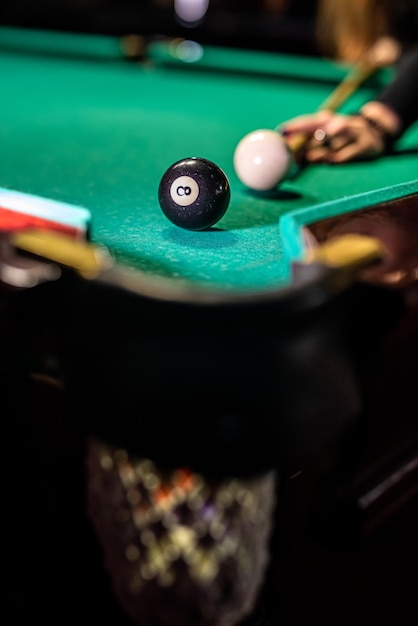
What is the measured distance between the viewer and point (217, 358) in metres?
0.88

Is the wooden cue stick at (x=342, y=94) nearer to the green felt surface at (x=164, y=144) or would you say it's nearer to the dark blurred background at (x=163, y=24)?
the green felt surface at (x=164, y=144)

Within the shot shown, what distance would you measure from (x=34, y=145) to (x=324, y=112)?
82cm

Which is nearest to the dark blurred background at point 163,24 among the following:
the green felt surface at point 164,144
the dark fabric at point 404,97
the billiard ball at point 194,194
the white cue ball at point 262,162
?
the green felt surface at point 164,144

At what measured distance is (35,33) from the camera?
422 cm

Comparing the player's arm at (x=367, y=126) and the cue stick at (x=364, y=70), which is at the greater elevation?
the cue stick at (x=364, y=70)

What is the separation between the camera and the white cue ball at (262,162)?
166cm

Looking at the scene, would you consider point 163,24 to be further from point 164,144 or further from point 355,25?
point 164,144

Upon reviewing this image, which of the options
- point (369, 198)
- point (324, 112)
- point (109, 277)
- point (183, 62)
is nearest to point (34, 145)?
point (324, 112)

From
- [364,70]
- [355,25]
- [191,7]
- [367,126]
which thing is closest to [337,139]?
[367,126]

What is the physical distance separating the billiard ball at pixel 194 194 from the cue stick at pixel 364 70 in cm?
102

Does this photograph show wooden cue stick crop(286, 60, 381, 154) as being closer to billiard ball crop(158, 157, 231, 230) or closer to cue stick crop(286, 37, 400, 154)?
cue stick crop(286, 37, 400, 154)

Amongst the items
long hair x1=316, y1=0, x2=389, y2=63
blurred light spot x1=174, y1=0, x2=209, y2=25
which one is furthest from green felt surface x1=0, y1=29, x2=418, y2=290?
blurred light spot x1=174, y1=0, x2=209, y2=25

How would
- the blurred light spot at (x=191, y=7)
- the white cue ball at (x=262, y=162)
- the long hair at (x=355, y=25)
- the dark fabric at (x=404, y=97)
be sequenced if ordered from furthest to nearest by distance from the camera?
the blurred light spot at (x=191, y=7) → the long hair at (x=355, y=25) → the dark fabric at (x=404, y=97) → the white cue ball at (x=262, y=162)

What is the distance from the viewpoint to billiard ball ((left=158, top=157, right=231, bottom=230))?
1361 millimetres
